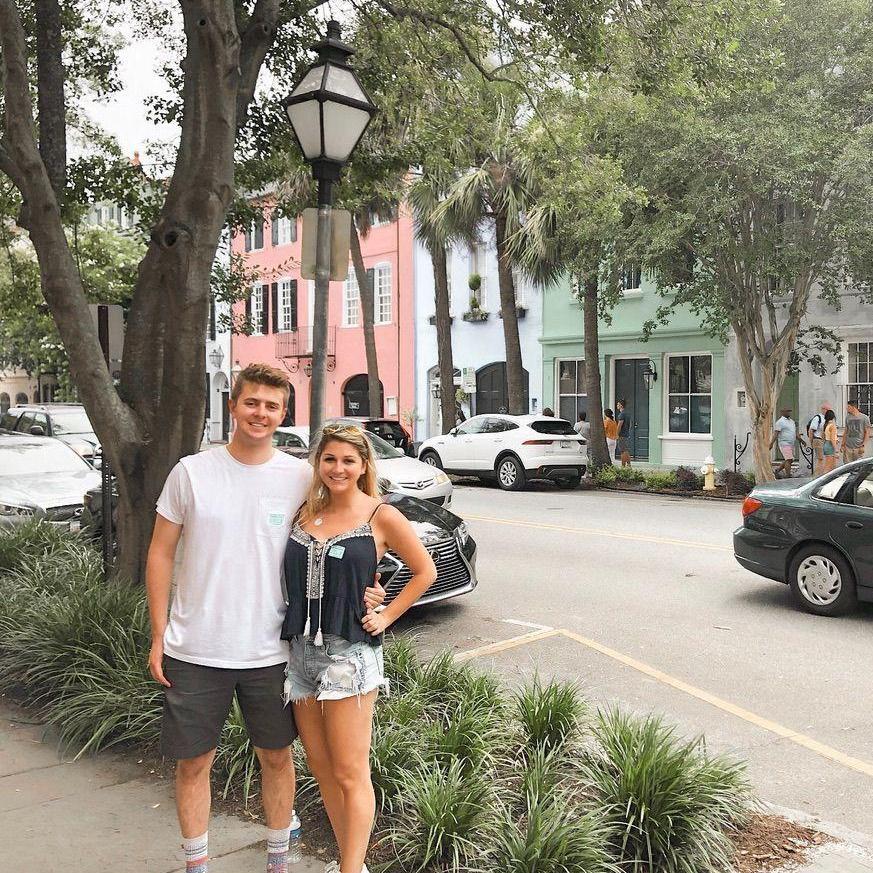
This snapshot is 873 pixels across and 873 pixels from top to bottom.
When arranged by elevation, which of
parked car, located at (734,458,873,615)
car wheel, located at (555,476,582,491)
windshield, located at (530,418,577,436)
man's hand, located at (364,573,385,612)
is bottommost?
car wheel, located at (555,476,582,491)

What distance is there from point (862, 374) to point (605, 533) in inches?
423

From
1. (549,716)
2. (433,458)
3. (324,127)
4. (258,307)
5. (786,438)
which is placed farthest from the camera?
(258,307)

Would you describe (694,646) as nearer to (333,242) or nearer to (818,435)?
(333,242)

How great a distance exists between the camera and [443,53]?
11.6 metres

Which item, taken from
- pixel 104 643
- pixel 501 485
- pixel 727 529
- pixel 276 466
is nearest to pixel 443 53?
pixel 727 529

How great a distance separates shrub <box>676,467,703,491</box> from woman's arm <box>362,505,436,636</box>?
1765 centimetres

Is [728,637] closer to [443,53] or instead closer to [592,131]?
[443,53]

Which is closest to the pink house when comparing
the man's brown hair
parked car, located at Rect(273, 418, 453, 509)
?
parked car, located at Rect(273, 418, 453, 509)

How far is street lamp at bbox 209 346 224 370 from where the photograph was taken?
42.4 m

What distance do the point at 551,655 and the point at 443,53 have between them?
7604mm

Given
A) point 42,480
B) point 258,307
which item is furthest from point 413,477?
point 258,307

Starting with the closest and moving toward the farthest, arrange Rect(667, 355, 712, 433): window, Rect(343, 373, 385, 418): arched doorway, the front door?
1. Rect(667, 355, 712, 433): window
2. the front door
3. Rect(343, 373, 385, 418): arched doorway

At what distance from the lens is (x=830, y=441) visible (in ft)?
66.1

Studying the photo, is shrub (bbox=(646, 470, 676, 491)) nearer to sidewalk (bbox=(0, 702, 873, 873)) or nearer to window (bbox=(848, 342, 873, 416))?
window (bbox=(848, 342, 873, 416))
